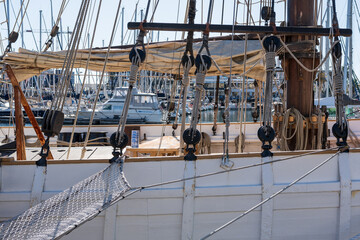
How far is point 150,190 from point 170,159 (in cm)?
33

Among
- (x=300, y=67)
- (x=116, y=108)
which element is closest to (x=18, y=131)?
(x=300, y=67)

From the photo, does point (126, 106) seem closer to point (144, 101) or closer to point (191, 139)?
point (191, 139)

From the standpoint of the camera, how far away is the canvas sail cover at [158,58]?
237 inches

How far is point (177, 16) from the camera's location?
23.4ft

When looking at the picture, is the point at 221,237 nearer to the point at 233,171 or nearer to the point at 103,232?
the point at 233,171

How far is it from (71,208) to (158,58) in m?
3.94

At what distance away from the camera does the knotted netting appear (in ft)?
7.59

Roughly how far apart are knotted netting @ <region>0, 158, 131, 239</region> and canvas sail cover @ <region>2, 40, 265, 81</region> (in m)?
3.39

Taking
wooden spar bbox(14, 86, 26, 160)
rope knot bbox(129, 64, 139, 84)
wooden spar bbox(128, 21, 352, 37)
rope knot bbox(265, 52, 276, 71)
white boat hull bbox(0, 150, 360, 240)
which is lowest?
white boat hull bbox(0, 150, 360, 240)

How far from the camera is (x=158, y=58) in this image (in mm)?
6184

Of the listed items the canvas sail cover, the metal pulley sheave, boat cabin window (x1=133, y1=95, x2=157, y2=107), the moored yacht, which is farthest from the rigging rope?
boat cabin window (x1=133, y1=95, x2=157, y2=107)

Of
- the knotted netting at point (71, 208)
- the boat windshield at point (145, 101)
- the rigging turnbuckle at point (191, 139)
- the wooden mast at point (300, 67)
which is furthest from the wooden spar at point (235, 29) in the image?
the boat windshield at point (145, 101)

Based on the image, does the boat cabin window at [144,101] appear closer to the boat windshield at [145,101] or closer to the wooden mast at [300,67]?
the boat windshield at [145,101]

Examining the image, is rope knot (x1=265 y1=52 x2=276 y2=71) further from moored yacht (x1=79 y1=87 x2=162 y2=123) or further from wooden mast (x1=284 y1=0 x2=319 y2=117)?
moored yacht (x1=79 y1=87 x2=162 y2=123)
